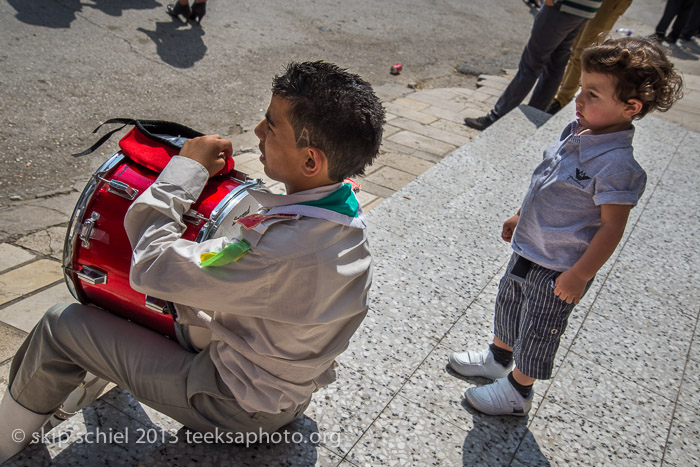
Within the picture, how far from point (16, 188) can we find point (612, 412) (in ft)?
11.3

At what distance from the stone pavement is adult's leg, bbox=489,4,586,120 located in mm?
1392

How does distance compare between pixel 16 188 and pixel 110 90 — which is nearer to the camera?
pixel 16 188

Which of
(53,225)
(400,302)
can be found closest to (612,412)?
(400,302)

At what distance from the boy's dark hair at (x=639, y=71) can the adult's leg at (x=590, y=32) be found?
3.70 meters

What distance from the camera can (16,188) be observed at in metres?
3.59

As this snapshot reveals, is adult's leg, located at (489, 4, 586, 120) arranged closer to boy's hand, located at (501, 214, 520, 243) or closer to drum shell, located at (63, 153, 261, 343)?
boy's hand, located at (501, 214, 520, 243)

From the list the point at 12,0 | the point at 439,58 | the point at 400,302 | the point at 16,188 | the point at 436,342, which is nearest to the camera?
the point at 436,342

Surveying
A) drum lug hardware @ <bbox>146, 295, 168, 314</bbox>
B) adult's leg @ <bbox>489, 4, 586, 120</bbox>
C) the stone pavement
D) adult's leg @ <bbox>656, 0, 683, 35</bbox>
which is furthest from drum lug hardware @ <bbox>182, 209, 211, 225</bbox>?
adult's leg @ <bbox>656, 0, 683, 35</bbox>

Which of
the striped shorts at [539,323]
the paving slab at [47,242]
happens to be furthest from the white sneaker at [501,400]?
the paving slab at [47,242]

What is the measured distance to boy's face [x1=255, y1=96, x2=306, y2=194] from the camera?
1485 mm

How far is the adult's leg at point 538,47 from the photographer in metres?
5.16

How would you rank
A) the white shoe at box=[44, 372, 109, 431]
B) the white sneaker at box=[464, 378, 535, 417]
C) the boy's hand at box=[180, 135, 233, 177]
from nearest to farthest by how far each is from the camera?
the boy's hand at box=[180, 135, 233, 177]
the white shoe at box=[44, 372, 109, 431]
the white sneaker at box=[464, 378, 535, 417]

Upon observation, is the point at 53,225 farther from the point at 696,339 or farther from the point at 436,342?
the point at 696,339

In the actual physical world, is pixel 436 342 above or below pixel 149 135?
below
